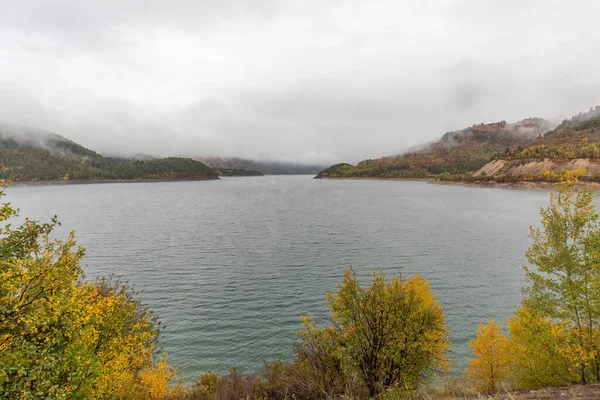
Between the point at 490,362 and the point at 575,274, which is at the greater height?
the point at 575,274

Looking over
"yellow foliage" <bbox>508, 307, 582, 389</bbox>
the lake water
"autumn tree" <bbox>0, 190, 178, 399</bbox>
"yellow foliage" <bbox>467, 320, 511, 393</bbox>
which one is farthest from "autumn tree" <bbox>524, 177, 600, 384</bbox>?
"autumn tree" <bbox>0, 190, 178, 399</bbox>

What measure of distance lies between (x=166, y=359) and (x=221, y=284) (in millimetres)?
20206

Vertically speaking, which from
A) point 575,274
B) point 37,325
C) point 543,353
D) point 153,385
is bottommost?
point 153,385

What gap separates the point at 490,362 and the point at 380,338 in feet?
53.6

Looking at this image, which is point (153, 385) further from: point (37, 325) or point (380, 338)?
point (380, 338)

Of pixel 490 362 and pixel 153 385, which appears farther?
pixel 490 362

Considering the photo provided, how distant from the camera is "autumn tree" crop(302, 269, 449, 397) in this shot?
21.2 meters

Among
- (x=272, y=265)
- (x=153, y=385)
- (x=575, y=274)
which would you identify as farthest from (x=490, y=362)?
(x=272, y=265)

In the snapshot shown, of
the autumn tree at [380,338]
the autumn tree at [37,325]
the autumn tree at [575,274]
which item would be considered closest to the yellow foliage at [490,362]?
the autumn tree at [575,274]

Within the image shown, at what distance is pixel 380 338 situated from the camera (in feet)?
72.6

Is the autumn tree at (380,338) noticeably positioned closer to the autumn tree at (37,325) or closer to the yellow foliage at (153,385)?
the yellow foliage at (153,385)

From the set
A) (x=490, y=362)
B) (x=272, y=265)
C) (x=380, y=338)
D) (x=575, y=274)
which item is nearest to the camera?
(x=380, y=338)

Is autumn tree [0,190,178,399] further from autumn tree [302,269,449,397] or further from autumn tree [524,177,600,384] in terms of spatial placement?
autumn tree [524,177,600,384]

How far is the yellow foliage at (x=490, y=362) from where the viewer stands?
28.5 meters
